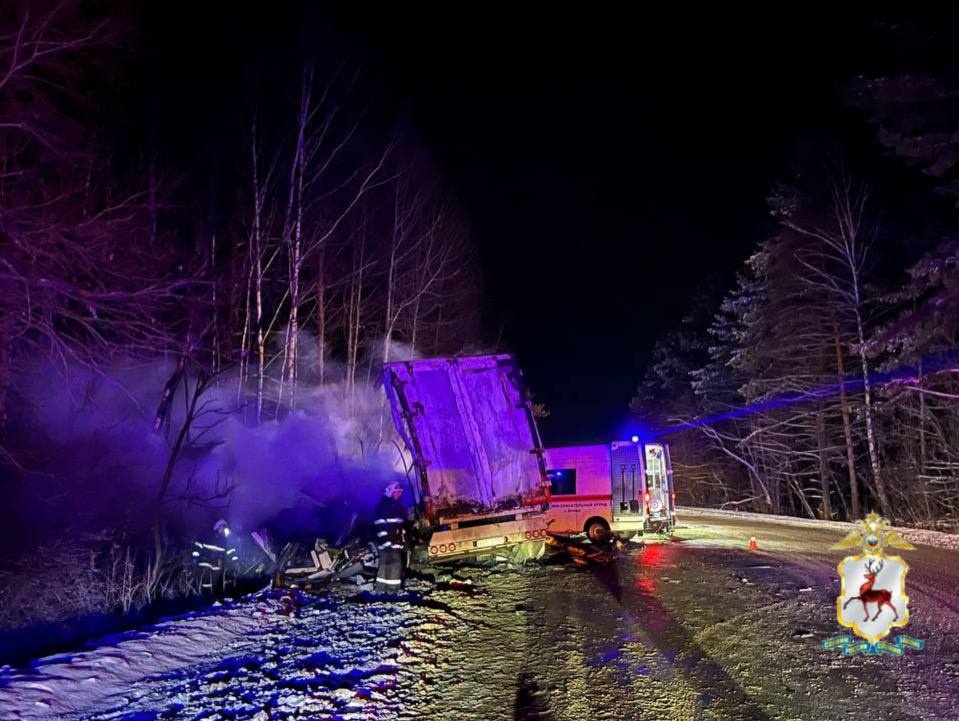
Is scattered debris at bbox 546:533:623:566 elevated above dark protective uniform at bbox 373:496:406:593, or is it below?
below

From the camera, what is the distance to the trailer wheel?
1362 cm

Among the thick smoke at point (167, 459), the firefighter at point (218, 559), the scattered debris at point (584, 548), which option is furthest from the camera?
the scattered debris at point (584, 548)

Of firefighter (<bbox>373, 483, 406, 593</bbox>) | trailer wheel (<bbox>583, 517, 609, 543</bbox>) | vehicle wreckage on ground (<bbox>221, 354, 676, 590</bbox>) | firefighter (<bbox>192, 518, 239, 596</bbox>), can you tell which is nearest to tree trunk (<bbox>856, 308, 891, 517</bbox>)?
trailer wheel (<bbox>583, 517, 609, 543</bbox>)

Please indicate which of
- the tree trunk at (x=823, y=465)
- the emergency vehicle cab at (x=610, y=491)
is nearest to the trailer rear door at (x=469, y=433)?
→ the emergency vehicle cab at (x=610, y=491)

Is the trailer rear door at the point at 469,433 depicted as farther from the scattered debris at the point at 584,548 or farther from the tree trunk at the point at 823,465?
the tree trunk at the point at 823,465

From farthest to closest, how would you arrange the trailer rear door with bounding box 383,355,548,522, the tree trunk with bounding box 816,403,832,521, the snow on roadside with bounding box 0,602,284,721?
the tree trunk with bounding box 816,403,832,521, the trailer rear door with bounding box 383,355,548,522, the snow on roadside with bounding box 0,602,284,721

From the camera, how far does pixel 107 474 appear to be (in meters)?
12.1

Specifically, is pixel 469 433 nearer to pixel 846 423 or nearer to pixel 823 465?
pixel 846 423

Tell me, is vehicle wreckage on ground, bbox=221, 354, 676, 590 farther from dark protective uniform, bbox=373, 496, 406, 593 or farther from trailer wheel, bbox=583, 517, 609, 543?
trailer wheel, bbox=583, 517, 609, 543

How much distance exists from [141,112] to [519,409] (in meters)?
11.4

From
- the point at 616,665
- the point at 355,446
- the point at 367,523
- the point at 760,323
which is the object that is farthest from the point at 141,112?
the point at 760,323

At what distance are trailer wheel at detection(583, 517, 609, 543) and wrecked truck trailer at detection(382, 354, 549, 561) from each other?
3.77 meters

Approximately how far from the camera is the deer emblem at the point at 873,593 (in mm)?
4375

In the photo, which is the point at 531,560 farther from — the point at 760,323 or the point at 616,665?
the point at 760,323
